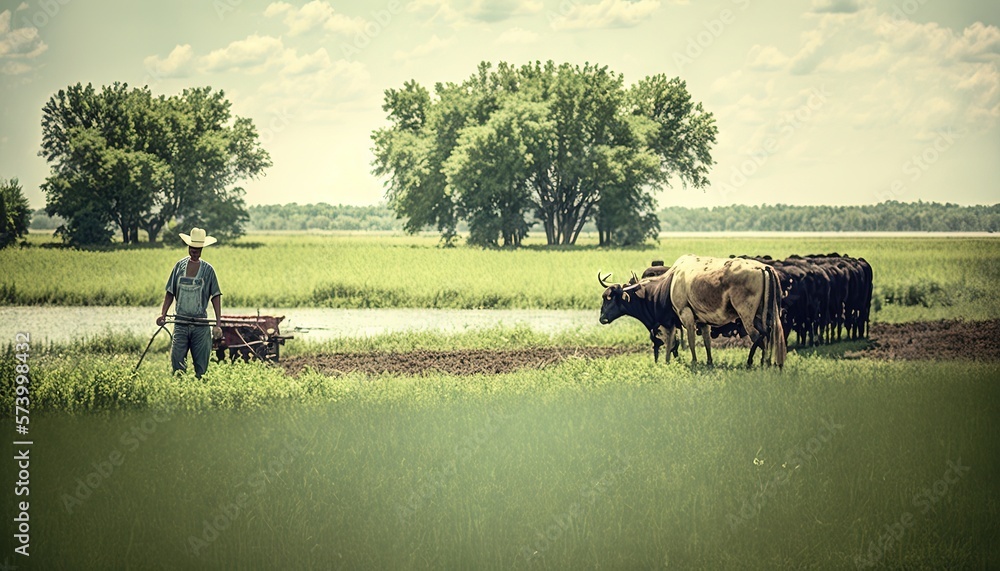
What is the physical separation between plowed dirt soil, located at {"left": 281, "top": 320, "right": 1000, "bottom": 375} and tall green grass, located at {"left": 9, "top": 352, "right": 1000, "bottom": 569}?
2797 millimetres

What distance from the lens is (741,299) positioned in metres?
12.9

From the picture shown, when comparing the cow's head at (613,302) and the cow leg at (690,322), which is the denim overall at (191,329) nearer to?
the cow's head at (613,302)

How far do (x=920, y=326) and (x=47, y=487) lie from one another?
1740 centimetres

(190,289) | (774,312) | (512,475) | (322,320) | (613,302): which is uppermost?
(190,289)

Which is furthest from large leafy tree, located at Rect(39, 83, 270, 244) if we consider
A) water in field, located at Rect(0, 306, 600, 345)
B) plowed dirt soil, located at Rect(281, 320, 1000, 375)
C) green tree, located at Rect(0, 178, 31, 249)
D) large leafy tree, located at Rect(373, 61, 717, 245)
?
plowed dirt soil, located at Rect(281, 320, 1000, 375)

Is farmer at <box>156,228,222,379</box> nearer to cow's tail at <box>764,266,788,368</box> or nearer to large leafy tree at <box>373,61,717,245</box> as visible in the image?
cow's tail at <box>764,266,788,368</box>

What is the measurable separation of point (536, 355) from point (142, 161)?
3984 centimetres

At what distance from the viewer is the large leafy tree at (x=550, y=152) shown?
169 feet

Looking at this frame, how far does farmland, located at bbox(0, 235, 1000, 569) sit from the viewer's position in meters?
6.40

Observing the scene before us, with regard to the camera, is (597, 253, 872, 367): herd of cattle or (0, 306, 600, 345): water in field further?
(0, 306, 600, 345): water in field

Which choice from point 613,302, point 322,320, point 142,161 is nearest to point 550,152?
point 142,161

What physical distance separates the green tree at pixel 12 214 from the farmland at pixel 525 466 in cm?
3754

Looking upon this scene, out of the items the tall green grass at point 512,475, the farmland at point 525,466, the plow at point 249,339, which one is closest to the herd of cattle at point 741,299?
the farmland at point 525,466

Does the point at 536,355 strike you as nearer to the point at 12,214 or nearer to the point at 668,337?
the point at 668,337
